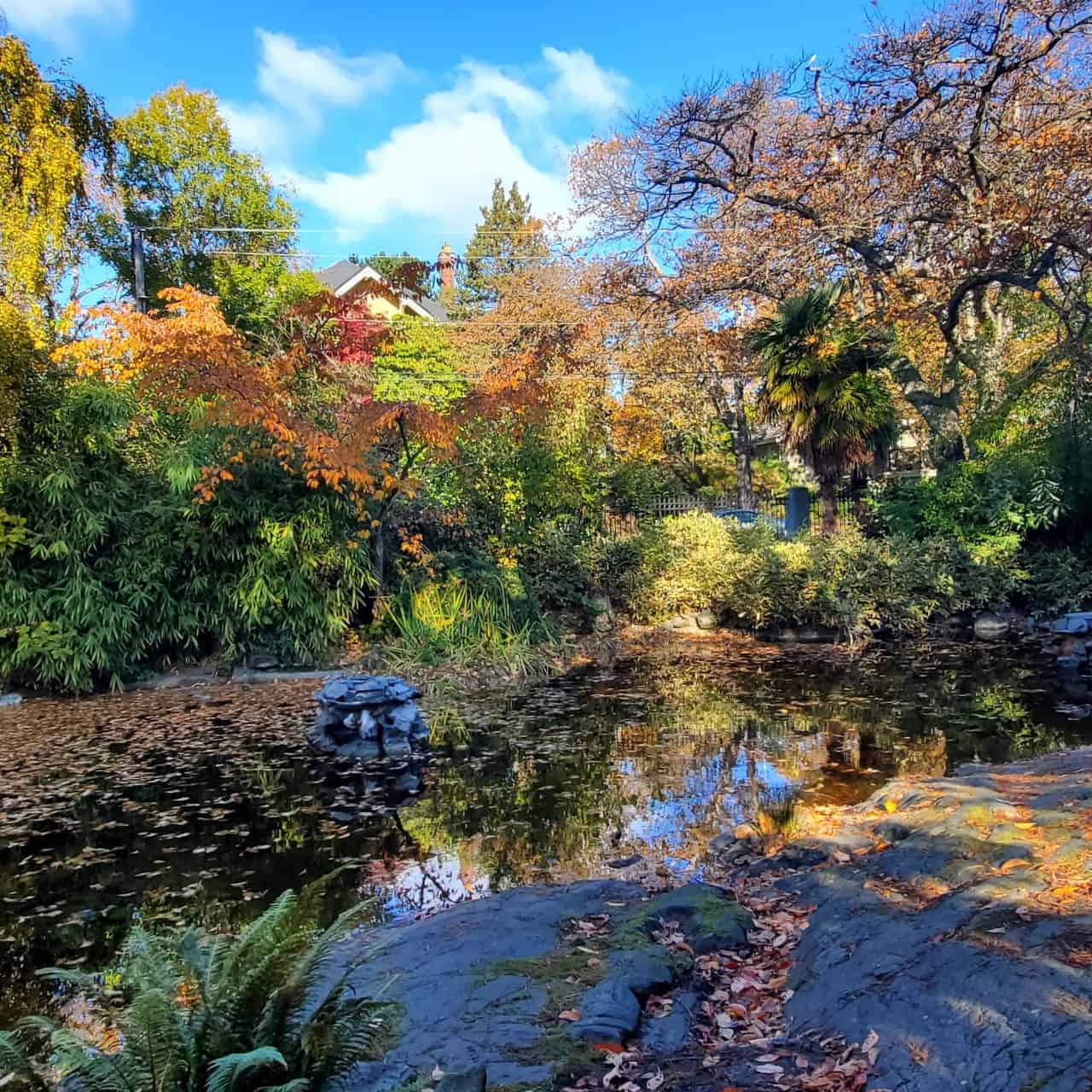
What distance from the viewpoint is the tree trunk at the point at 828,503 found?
14.0 meters

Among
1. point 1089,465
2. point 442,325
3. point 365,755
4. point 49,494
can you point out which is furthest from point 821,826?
point 442,325

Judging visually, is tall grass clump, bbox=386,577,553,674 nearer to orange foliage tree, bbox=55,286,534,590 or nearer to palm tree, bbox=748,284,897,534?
orange foliage tree, bbox=55,286,534,590

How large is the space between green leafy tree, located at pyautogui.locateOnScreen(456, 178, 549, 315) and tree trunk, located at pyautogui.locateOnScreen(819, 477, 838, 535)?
638 inches

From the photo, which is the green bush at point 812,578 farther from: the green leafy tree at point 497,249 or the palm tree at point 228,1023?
the green leafy tree at point 497,249

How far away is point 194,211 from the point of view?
2225cm

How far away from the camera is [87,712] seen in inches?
322

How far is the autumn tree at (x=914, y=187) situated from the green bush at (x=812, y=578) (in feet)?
11.5

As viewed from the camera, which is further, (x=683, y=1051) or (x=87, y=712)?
(x=87, y=712)

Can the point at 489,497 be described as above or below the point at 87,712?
above

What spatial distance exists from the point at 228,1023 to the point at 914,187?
1332 cm

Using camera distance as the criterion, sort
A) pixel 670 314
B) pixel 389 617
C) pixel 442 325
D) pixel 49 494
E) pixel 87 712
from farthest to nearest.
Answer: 1. pixel 442 325
2. pixel 670 314
3. pixel 389 617
4. pixel 49 494
5. pixel 87 712

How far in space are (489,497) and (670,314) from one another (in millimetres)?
8101

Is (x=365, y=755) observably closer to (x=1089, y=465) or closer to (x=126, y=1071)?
(x=126, y=1071)

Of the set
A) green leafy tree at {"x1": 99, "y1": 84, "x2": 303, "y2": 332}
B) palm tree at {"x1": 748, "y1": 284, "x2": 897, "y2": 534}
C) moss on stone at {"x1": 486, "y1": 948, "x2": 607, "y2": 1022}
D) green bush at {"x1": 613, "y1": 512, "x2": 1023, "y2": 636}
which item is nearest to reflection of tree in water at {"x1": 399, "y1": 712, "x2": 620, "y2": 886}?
moss on stone at {"x1": 486, "y1": 948, "x2": 607, "y2": 1022}
